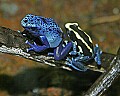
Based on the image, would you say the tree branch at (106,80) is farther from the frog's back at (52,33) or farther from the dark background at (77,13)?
the dark background at (77,13)

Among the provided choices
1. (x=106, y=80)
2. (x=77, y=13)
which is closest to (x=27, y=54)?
(x=106, y=80)

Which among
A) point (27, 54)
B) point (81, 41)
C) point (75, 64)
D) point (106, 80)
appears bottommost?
point (106, 80)

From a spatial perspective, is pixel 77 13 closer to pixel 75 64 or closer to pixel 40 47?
pixel 75 64

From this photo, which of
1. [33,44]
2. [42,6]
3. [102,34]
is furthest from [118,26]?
[33,44]

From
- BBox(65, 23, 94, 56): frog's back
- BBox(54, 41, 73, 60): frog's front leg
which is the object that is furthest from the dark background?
BBox(54, 41, 73, 60): frog's front leg

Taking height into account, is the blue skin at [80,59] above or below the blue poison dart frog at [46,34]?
below

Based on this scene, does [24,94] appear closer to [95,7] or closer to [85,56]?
[85,56]

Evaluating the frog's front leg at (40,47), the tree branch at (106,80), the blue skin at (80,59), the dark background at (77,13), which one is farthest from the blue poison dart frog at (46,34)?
the dark background at (77,13)
